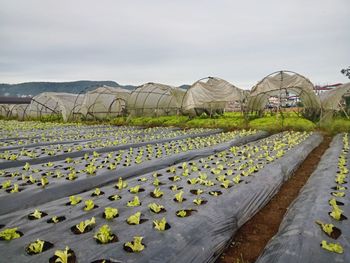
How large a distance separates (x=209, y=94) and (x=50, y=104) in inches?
799

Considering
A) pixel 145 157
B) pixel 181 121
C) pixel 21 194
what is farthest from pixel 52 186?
pixel 181 121

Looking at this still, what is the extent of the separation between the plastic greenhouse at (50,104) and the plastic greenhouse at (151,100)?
7295 mm

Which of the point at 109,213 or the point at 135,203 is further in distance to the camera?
the point at 135,203

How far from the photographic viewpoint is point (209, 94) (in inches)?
842

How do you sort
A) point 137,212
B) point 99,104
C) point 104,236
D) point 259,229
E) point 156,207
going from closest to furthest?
point 104,236 → point 137,212 → point 156,207 → point 259,229 → point 99,104

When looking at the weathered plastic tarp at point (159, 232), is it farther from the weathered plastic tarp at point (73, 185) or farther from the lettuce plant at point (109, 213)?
the weathered plastic tarp at point (73, 185)

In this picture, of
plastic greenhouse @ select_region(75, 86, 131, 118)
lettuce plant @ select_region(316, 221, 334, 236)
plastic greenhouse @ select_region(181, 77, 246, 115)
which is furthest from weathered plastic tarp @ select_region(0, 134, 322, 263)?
plastic greenhouse @ select_region(75, 86, 131, 118)

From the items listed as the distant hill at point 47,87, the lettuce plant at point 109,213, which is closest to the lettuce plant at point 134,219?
the lettuce plant at point 109,213

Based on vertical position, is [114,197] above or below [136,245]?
below

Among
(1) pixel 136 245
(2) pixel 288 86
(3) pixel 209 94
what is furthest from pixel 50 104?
(1) pixel 136 245

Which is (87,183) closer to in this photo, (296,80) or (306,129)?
(306,129)

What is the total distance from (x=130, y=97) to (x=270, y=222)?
22059 millimetres

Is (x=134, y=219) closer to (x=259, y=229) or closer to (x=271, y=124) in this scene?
(x=259, y=229)

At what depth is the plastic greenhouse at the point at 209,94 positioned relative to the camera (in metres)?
20.6
